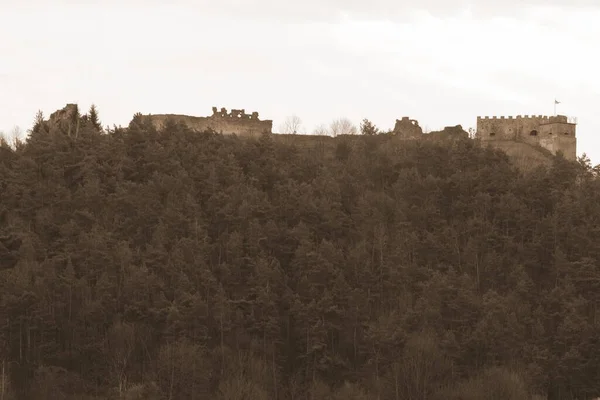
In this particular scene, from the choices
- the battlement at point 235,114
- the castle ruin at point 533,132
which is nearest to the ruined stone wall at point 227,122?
the battlement at point 235,114

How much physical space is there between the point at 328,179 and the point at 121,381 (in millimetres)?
19095

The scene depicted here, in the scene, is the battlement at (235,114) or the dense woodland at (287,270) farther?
the battlement at (235,114)

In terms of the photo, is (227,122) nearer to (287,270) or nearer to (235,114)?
(235,114)

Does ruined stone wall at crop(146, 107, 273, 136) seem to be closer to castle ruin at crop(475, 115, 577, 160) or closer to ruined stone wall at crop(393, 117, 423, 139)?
ruined stone wall at crop(393, 117, 423, 139)

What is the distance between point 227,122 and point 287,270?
13.8 meters

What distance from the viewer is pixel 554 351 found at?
49594 millimetres

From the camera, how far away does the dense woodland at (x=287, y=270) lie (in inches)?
1891

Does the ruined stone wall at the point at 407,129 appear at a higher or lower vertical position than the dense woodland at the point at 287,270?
higher

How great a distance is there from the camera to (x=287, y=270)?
54594 mm

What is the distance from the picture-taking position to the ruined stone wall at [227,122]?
64.8m

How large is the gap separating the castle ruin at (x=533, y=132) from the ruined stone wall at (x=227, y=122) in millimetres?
12757

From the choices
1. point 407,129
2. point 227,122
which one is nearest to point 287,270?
point 227,122

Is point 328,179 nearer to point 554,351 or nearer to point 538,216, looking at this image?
point 538,216

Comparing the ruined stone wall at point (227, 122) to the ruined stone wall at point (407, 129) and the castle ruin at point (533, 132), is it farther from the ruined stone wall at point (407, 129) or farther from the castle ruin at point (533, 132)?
the castle ruin at point (533, 132)
